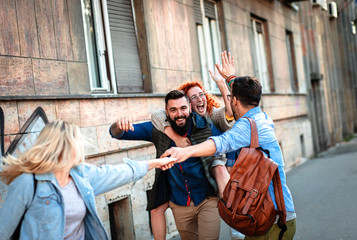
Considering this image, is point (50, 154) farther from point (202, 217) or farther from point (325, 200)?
point (325, 200)

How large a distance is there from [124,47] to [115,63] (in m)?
0.41

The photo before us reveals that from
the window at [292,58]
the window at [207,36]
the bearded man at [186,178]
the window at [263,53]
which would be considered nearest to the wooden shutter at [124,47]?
the window at [207,36]

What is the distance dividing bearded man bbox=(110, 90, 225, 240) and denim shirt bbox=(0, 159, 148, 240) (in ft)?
3.84

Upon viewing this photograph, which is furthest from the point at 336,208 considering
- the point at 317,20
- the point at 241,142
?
the point at 317,20

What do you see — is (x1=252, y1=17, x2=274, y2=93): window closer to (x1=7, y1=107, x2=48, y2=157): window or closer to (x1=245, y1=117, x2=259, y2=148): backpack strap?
(x1=7, y1=107, x2=48, y2=157): window

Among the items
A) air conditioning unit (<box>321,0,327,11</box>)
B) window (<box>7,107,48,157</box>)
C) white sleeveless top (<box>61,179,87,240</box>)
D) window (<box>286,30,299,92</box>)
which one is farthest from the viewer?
air conditioning unit (<box>321,0,327,11</box>)

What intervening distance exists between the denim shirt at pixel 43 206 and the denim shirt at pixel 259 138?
0.93m

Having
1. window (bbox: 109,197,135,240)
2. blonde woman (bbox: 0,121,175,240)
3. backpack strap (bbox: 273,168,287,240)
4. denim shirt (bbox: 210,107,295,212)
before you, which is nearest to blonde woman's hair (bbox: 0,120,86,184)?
blonde woman (bbox: 0,121,175,240)

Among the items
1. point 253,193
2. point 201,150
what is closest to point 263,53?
point 201,150

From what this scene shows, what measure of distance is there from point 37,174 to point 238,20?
32.0 ft

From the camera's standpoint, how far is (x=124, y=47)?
715 cm

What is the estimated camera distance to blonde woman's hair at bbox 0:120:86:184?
8.59 ft

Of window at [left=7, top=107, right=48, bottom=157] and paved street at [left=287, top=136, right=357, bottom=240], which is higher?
window at [left=7, top=107, right=48, bottom=157]

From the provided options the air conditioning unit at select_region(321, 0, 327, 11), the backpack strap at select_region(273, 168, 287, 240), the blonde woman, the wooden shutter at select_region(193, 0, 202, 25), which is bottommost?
the backpack strap at select_region(273, 168, 287, 240)
